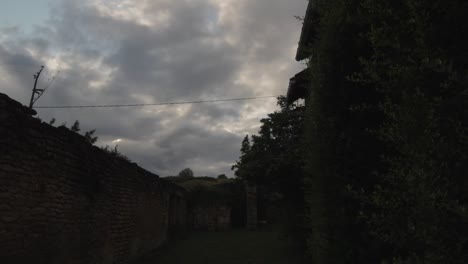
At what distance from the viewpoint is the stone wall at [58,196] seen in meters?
5.13

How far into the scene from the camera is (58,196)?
627 cm

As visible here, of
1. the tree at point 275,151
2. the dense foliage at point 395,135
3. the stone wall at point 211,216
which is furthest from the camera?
the stone wall at point 211,216

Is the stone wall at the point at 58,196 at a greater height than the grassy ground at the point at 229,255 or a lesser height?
greater

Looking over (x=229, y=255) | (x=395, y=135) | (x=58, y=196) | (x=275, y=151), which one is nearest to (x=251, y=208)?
(x=229, y=255)

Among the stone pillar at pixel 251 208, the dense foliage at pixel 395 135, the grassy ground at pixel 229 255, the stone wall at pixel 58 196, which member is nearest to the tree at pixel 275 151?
the grassy ground at pixel 229 255

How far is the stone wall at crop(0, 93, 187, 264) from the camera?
513 centimetres

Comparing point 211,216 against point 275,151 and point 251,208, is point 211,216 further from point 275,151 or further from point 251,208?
point 275,151

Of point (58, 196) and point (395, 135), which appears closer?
point (395, 135)

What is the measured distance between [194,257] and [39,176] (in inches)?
270

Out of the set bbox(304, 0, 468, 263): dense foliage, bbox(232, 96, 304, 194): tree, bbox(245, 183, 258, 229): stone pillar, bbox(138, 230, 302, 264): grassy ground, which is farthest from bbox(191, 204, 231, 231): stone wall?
bbox(304, 0, 468, 263): dense foliage

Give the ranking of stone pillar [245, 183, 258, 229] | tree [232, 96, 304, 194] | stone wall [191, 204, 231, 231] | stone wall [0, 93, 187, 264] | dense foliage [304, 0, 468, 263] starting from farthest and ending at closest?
stone wall [191, 204, 231, 231], stone pillar [245, 183, 258, 229], tree [232, 96, 304, 194], stone wall [0, 93, 187, 264], dense foliage [304, 0, 468, 263]

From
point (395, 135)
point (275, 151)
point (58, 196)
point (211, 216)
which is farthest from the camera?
point (211, 216)

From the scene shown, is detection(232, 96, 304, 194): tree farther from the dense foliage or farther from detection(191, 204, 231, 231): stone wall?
detection(191, 204, 231, 231): stone wall

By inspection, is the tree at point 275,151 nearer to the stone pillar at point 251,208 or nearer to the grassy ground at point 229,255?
the grassy ground at point 229,255
